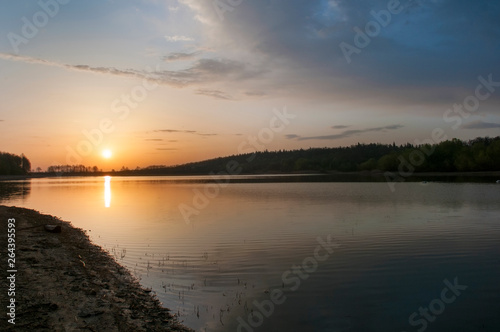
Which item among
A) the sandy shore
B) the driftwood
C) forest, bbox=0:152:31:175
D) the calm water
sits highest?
forest, bbox=0:152:31:175

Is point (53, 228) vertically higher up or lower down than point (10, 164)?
lower down

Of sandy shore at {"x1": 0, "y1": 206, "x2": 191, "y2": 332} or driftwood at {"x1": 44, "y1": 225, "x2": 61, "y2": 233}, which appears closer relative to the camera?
sandy shore at {"x1": 0, "y1": 206, "x2": 191, "y2": 332}

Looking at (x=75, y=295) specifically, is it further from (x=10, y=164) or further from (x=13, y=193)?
(x=10, y=164)

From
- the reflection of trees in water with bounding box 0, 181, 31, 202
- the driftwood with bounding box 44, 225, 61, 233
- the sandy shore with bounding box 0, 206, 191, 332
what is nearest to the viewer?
the sandy shore with bounding box 0, 206, 191, 332

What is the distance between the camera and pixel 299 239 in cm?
1855

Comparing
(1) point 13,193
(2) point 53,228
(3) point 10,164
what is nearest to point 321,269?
(2) point 53,228

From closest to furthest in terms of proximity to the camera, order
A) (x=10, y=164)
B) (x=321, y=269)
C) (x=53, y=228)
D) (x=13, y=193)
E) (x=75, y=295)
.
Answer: (x=75, y=295) < (x=321, y=269) < (x=53, y=228) < (x=13, y=193) < (x=10, y=164)

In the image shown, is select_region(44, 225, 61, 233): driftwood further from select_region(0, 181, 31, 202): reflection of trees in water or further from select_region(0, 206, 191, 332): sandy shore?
select_region(0, 181, 31, 202): reflection of trees in water

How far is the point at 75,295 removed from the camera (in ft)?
31.3

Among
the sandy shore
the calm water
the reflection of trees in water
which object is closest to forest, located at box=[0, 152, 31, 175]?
the reflection of trees in water

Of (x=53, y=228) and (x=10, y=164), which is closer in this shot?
(x=53, y=228)

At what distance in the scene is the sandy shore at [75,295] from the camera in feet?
25.8

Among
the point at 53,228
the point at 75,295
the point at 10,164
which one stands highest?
the point at 10,164

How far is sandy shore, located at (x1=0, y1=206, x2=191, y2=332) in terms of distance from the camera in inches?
310
